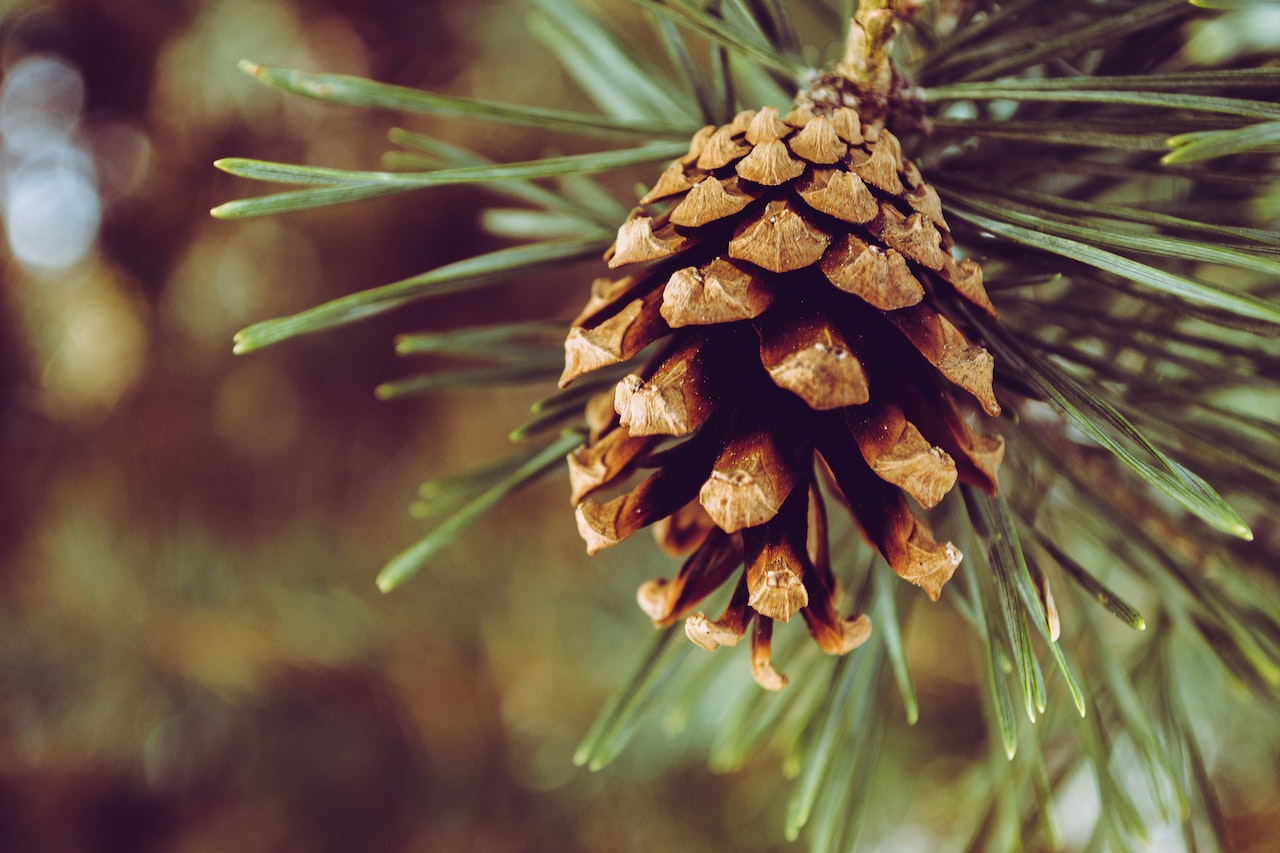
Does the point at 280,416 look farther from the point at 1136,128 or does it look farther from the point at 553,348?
the point at 1136,128

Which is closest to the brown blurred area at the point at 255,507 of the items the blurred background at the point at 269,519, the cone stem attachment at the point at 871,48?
the blurred background at the point at 269,519

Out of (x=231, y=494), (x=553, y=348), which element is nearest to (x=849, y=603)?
(x=553, y=348)

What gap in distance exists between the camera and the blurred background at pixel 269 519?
0.71m

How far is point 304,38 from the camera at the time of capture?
74 cm

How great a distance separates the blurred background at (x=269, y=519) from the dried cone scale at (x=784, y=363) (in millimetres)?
617

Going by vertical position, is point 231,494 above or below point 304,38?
below

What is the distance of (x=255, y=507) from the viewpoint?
0.80 m

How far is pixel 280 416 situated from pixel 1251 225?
862 mm

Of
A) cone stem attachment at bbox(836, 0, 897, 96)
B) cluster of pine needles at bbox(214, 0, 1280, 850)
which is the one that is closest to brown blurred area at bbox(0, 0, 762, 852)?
cluster of pine needles at bbox(214, 0, 1280, 850)

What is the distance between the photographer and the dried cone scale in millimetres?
221

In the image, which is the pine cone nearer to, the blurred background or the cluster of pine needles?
the cluster of pine needles

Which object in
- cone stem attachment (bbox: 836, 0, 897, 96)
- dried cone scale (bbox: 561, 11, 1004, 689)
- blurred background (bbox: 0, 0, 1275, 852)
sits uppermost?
cone stem attachment (bbox: 836, 0, 897, 96)

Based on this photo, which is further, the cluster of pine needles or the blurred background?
the blurred background

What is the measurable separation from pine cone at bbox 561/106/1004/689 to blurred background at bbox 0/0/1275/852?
0.62m
